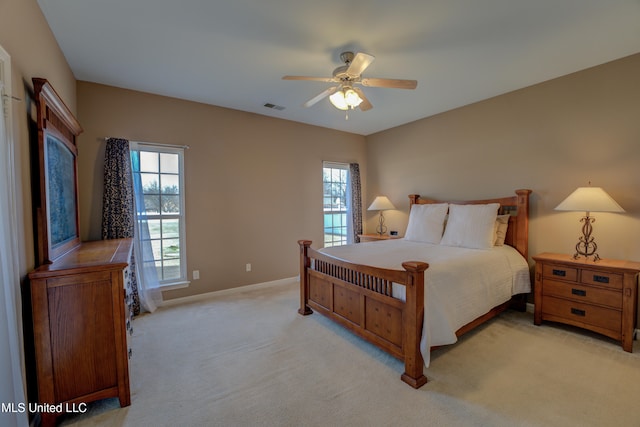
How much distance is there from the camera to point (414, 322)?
6.70ft

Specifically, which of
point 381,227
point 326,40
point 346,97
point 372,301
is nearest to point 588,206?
point 372,301

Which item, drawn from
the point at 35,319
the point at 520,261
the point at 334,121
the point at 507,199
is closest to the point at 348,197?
the point at 334,121

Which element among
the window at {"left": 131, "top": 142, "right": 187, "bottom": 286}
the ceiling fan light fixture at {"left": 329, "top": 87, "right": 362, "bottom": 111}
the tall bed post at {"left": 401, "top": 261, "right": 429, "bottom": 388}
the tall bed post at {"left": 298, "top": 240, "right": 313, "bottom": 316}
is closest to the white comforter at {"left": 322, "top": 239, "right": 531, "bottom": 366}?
the tall bed post at {"left": 401, "top": 261, "right": 429, "bottom": 388}

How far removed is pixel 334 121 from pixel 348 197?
147 centimetres

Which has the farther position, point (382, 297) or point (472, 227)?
point (472, 227)

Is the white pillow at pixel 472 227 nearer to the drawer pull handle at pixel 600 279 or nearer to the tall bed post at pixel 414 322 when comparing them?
the drawer pull handle at pixel 600 279

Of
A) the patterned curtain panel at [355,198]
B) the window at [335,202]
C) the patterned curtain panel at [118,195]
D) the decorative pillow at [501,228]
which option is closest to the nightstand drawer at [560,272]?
the decorative pillow at [501,228]

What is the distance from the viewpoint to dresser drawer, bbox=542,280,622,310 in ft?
8.38

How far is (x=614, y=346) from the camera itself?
100 inches

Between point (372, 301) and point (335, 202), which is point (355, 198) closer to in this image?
point (335, 202)

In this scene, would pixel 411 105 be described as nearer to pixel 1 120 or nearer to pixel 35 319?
pixel 1 120

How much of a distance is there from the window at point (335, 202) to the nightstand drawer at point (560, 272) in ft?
10.3

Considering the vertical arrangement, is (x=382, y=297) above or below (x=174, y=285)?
above

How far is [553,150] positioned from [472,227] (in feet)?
4.06
